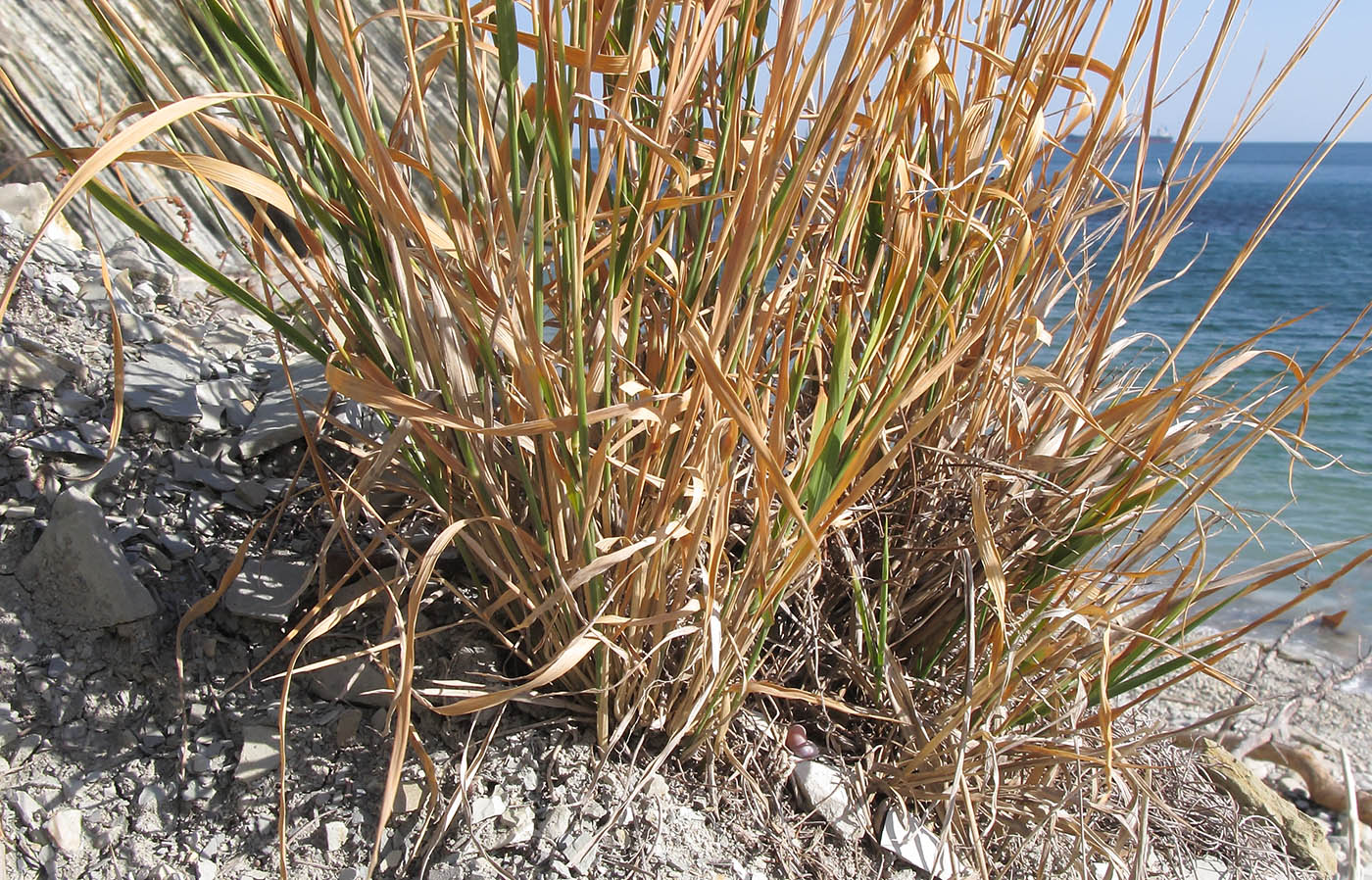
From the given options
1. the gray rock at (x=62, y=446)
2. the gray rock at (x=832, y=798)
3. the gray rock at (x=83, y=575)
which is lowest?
the gray rock at (x=832, y=798)

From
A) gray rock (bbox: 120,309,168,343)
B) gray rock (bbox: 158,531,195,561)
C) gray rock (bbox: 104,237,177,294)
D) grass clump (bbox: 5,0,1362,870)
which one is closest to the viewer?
grass clump (bbox: 5,0,1362,870)

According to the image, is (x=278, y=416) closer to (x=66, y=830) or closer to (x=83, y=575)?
(x=83, y=575)

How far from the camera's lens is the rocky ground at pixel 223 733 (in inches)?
37.7

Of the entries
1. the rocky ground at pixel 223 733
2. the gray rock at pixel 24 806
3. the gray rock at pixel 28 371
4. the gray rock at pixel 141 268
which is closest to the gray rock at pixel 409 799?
the rocky ground at pixel 223 733

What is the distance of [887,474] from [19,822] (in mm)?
1027

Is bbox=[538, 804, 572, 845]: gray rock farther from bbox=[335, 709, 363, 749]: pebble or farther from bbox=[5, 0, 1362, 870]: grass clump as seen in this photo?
bbox=[335, 709, 363, 749]: pebble

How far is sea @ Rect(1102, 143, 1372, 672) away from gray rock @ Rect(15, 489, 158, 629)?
1246mm

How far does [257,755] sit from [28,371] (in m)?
0.74

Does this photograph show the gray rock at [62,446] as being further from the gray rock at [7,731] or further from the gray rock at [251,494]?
the gray rock at [7,731]

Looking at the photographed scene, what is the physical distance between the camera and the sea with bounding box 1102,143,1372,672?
10.7 ft

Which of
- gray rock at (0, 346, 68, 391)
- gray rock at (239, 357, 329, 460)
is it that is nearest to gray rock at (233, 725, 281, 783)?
gray rock at (239, 357, 329, 460)

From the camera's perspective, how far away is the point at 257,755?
102cm

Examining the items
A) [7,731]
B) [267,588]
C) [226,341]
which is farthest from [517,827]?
[226,341]

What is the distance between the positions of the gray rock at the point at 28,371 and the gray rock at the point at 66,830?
2.13 ft
